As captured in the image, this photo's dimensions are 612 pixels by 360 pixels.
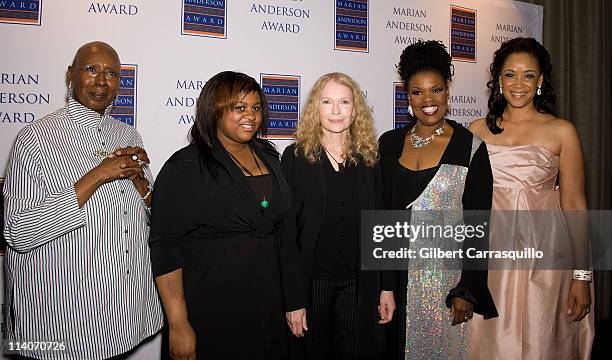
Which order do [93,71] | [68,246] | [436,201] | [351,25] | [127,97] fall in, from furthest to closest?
1. [351,25]
2. [127,97]
3. [436,201]
4. [93,71]
5. [68,246]

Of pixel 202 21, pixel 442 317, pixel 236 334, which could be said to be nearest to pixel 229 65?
pixel 202 21

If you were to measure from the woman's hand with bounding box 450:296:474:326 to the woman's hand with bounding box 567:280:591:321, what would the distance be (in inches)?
24.7

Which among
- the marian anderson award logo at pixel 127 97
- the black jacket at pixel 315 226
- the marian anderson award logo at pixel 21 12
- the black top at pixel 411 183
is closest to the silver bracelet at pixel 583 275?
the black top at pixel 411 183

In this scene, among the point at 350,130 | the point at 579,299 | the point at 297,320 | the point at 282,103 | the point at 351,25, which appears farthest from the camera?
the point at 351,25

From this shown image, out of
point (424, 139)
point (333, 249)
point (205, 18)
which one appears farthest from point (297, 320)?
point (205, 18)

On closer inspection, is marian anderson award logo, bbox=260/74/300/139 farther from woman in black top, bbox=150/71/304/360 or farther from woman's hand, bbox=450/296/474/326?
woman's hand, bbox=450/296/474/326

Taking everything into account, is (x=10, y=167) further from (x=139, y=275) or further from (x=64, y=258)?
(x=139, y=275)

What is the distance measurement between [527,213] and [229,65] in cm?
188

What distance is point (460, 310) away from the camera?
81.4 inches

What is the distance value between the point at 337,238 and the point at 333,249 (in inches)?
2.0

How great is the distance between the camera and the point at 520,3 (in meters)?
3.91

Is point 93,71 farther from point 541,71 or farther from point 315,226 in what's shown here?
Result: point 541,71

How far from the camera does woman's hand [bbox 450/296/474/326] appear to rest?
2068 mm

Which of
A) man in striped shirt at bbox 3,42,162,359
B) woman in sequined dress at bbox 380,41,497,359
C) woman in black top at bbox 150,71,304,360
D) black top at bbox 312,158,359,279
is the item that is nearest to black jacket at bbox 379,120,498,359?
woman in sequined dress at bbox 380,41,497,359
